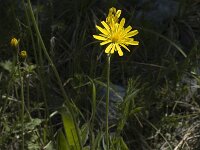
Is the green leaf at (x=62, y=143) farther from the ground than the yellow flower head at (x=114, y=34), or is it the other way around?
the yellow flower head at (x=114, y=34)

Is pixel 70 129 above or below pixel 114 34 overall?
below

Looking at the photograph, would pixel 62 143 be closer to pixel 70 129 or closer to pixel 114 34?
pixel 70 129

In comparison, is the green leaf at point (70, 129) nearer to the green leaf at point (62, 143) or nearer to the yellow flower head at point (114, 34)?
the green leaf at point (62, 143)

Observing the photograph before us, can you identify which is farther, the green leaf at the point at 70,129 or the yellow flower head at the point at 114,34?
the green leaf at the point at 70,129

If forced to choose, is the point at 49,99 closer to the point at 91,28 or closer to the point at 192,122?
the point at 91,28

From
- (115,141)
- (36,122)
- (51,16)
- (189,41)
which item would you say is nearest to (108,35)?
(115,141)

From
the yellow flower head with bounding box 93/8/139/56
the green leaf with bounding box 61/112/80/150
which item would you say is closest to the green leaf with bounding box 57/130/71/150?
the green leaf with bounding box 61/112/80/150

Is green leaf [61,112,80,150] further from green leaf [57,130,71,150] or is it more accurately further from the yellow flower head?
the yellow flower head

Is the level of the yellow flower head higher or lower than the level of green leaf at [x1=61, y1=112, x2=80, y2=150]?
higher

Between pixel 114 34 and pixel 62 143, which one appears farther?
pixel 62 143

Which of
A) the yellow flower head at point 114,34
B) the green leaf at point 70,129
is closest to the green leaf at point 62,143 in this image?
the green leaf at point 70,129

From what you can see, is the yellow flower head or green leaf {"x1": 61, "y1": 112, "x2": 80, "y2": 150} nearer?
the yellow flower head

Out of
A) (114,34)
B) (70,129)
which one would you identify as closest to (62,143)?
(70,129)
